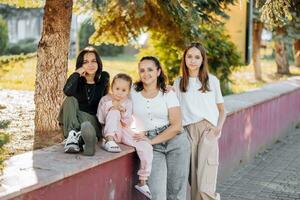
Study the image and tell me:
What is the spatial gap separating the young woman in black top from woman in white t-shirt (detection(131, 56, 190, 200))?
1.09 ft

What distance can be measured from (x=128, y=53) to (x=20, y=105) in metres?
29.3

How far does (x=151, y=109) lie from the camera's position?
479cm

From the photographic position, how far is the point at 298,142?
10.6 metres

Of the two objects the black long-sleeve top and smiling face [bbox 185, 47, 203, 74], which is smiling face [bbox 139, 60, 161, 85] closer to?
the black long-sleeve top

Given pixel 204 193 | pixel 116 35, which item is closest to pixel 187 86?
pixel 204 193

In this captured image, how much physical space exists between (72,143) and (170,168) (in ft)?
3.11

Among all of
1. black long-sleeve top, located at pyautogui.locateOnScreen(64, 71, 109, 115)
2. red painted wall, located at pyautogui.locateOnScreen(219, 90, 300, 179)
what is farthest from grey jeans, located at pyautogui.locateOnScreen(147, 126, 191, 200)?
red painted wall, located at pyautogui.locateOnScreen(219, 90, 300, 179)

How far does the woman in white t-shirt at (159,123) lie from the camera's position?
15.6ft

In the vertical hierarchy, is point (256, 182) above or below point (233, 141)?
below

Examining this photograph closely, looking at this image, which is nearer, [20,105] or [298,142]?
[20,105]

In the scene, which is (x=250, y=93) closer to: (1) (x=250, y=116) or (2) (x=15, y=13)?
(1) (x=250, y=116)

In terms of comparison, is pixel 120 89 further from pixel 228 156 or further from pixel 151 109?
pixel 228 156

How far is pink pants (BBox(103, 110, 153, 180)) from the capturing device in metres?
4.62

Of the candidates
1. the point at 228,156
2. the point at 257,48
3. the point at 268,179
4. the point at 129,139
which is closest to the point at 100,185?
the point at 129,139
